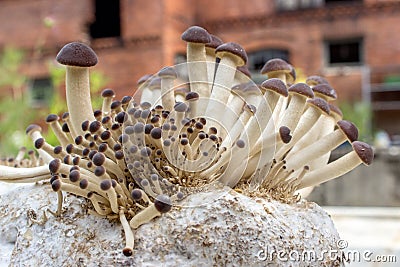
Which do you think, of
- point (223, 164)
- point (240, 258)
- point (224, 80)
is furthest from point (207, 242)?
point (224, 80)

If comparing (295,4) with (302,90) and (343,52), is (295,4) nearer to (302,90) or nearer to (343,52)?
(343,52)

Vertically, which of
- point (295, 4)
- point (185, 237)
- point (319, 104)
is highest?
point (295, 4)

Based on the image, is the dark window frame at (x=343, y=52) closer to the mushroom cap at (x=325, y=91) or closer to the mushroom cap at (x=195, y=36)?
the mushroom cap at (x=325, y=91)

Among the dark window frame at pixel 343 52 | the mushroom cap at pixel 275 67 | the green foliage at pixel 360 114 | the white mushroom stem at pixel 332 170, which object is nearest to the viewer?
the white mushroom stem at pixel 332 170

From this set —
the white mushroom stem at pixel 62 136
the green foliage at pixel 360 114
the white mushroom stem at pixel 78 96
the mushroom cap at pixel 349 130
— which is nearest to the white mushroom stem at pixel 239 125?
the mushroom cap at pixel 349 130

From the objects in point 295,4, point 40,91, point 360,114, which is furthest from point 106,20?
point 360,114

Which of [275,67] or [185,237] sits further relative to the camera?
[275,67]
